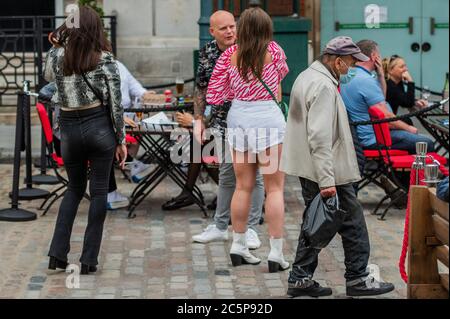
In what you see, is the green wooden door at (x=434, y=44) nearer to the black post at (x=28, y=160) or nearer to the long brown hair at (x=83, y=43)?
the black post at (x=28, y=160)

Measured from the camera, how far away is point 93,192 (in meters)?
7.90

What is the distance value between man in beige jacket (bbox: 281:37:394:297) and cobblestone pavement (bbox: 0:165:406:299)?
0.20m

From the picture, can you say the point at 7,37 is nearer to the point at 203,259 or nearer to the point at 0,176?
the point at 0,176

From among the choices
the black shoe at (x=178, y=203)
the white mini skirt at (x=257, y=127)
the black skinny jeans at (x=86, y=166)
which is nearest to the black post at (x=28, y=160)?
the black shoe at (x=178, y=203)

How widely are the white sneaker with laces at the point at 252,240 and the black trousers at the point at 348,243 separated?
1.39 meters

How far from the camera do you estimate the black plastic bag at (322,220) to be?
23.2ft

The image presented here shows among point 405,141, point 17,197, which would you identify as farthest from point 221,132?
point 405,141

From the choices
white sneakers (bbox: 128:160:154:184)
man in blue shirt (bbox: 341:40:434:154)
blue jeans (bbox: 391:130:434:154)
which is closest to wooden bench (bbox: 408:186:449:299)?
man in blue shirt (bbox: 341:40:434:154)

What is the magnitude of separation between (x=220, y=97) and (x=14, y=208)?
261 cm

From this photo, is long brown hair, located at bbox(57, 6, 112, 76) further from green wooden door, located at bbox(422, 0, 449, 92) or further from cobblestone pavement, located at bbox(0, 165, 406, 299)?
green wooden door, located at bbox(422, 0, 449, 92)

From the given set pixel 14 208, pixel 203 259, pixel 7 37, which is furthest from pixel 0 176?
pixel 203 259

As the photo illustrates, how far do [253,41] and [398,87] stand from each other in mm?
4276

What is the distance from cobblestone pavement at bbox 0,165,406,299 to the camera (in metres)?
7.56

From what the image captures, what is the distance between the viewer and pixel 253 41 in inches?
314
